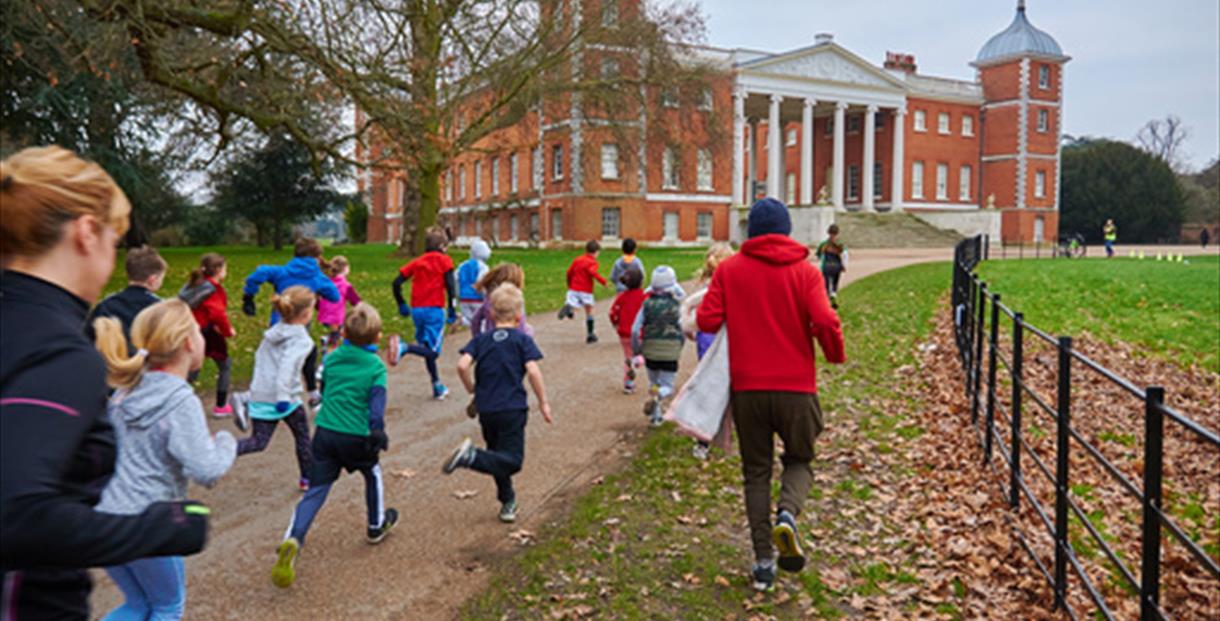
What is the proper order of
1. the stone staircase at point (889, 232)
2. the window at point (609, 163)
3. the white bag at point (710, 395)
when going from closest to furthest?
the white bag at point (710, 395) → the window at point (609, 163) → the stone staircase at point (889, 232)

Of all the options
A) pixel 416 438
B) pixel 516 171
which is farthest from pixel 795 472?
pixel 516 171

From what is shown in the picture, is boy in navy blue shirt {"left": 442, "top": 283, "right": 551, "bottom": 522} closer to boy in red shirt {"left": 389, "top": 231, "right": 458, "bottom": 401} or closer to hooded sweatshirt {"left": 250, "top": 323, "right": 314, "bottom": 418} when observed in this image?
hooded sweatshirt {"left": 250, "top": 323, "right": 314, "bottom": 418}

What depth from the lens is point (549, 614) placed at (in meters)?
4.70

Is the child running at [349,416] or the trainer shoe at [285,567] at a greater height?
the child running at [349,416]

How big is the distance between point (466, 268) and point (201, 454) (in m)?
7.16

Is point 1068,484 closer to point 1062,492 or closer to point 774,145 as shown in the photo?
point 1062,492

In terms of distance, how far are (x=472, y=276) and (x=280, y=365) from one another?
4.64 metres

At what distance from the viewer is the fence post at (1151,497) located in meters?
3.41

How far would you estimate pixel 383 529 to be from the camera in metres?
5.66

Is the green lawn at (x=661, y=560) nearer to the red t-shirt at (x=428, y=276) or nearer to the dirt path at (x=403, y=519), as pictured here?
the dirt path at (x=403, y=519)

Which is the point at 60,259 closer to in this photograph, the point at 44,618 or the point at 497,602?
the point at 44,618

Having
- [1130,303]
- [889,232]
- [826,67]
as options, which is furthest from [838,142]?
[1130,303]

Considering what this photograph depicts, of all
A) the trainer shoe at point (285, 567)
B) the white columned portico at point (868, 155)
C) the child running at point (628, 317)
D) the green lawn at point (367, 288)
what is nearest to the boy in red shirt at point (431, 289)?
A: the child running at point (628, 317)

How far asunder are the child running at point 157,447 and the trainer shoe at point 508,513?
8.53ft
